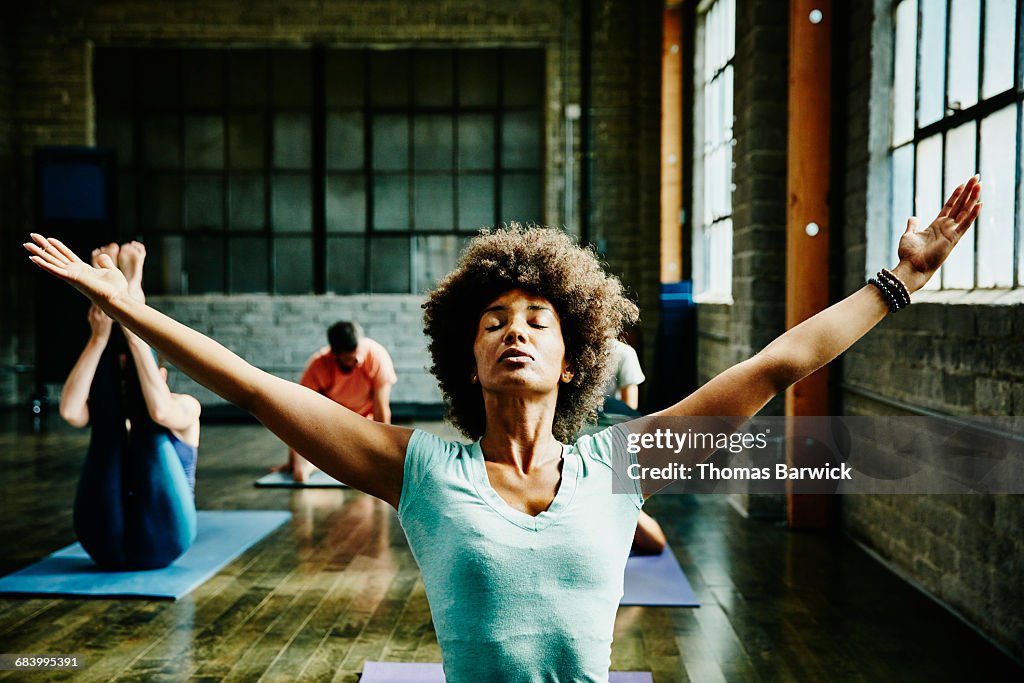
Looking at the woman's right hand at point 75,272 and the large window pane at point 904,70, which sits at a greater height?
the large window pane at point 904,70

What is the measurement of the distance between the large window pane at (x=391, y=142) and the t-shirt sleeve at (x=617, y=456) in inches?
300

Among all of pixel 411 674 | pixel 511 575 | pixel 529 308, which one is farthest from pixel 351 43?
pixel 511 575

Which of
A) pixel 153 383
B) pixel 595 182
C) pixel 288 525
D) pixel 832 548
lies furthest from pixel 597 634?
pixel 595 182

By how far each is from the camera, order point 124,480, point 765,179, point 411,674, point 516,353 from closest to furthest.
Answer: point 516,353 < point 411,674 < point 124,480 < point 765,179

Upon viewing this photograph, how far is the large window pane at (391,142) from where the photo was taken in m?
8.84

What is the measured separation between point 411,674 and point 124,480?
1466 mm

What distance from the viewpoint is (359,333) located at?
5328 mm

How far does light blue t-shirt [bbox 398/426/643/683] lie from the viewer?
130 cm

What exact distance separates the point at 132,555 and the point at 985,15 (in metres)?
3.42

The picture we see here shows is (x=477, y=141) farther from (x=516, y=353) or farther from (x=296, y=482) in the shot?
(x=516, y=353)

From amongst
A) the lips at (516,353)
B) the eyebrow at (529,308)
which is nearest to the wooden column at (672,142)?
the eyebrow at (529,308)

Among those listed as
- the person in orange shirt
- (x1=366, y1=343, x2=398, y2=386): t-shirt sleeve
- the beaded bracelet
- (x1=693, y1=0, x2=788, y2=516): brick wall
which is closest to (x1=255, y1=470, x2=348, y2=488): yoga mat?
the person in orange shirt

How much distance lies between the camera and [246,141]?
28.9 ft

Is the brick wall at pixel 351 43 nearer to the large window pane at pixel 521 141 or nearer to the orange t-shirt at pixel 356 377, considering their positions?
the large window pane at pixel 521 141
